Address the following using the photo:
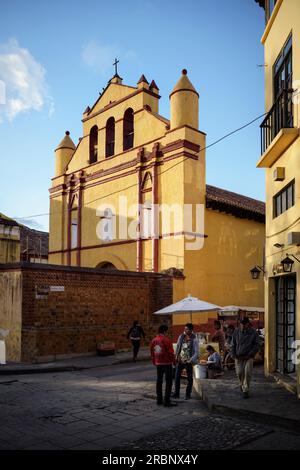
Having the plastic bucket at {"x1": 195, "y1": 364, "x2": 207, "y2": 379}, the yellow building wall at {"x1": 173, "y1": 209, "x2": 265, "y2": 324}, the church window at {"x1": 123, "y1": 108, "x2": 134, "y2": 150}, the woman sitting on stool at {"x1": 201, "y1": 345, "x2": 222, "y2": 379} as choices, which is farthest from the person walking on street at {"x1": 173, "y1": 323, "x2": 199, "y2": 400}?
the church window at {"x1": 123, "y1": 108, "x2": 134, "y2": 150}

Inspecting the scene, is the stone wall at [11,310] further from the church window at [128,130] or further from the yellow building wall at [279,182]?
the church window at [128,130]

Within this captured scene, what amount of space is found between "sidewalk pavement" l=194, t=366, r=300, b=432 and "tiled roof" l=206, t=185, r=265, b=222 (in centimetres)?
1128

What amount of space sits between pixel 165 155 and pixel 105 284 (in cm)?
695

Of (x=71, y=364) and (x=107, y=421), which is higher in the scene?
(x=107, y=421)

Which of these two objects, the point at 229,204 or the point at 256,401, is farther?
the point at 229,204

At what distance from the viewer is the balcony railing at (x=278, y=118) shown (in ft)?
31.9

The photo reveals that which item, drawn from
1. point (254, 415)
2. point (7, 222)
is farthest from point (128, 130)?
point (254, 415)

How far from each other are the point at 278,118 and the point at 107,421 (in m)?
7.68

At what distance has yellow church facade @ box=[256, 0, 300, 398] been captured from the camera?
9.20 meters

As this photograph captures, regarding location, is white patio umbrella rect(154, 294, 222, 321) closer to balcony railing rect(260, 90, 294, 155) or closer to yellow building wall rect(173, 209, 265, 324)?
balcony railing rect(260, 90, 294, 155)

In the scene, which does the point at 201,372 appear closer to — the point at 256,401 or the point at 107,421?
the point at 256,401

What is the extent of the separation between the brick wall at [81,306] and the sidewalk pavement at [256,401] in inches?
254

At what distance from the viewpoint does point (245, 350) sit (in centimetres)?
863

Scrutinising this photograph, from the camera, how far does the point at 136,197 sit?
21.6 metres
